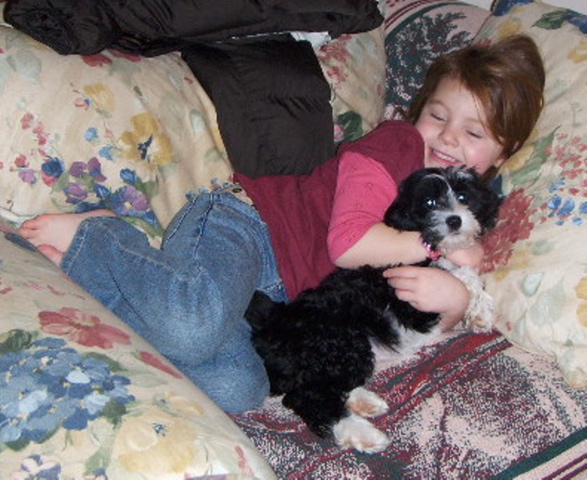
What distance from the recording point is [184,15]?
2238 mm

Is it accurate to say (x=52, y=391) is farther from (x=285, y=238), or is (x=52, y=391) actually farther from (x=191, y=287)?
(x=285, y=238)

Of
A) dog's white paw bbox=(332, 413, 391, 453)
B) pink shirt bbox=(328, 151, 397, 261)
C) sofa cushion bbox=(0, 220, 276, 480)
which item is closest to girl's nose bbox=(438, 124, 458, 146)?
pink shirt bbox=(328, 151, 397, 261)

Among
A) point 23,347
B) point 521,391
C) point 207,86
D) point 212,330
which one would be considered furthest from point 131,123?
point 521,391

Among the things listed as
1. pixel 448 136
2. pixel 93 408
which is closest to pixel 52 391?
pixel 93 408

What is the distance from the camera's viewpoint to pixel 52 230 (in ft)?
6.81

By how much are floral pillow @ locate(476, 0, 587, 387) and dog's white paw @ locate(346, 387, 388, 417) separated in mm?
465

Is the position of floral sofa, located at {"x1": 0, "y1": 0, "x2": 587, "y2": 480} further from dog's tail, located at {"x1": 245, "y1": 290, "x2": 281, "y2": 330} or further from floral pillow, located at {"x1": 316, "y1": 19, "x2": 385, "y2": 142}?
dog's tail, located at {"x1": 245, "y1": 290, "x2": 281, "y2": 330}

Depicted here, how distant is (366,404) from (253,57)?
4.02 ft

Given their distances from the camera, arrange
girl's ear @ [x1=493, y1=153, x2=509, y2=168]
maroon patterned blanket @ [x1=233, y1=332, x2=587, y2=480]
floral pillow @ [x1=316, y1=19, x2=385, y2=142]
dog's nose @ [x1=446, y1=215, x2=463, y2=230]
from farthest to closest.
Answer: floral pillow @ [x1=316, y1=19, x2=385, y2=142]
girl's ear @ [x1=493, y1=153, x2=509, y2=168]
dog's nose @ [x1=446, y1=215, x2=463, y2=230]
maroon patterned blanket @ [x1=233, y1=332, x2=587, y2=480]

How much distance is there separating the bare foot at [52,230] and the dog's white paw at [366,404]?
950mm

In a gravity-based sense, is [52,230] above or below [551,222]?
below

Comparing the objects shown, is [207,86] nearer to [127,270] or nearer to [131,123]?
[131,123]

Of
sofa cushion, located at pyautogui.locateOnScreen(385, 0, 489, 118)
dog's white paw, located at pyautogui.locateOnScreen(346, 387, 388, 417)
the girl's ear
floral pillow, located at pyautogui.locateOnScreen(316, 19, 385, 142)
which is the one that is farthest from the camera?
sofa cushion, located at pyautogui.locateOnScreen(385, 0, 489, 118)

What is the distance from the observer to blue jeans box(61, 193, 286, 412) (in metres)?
1.98
